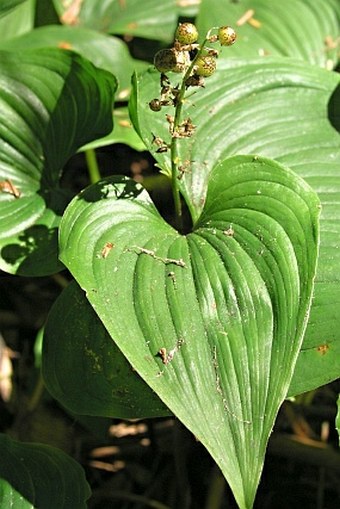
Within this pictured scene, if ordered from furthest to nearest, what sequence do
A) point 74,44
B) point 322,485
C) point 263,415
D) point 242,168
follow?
point 74,44 < point 322,485 < point 242,168 < point 263,415

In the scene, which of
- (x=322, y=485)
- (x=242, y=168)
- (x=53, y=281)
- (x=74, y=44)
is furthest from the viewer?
(x=53, y=281)

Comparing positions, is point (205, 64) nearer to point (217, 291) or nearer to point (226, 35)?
point (226, 35)

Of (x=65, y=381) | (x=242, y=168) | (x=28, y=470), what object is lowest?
(x=28, y=470)

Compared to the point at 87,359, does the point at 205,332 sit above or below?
above

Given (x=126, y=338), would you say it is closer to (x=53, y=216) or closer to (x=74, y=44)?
(x=53, y=216)

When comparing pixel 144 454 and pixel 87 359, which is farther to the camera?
pixel 144 454

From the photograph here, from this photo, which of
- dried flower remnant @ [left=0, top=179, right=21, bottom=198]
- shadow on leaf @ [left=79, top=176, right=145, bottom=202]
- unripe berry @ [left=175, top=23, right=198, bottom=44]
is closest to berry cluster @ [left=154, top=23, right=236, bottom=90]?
unripe berry @ [left=175, top=23, right=198, bottom=44]

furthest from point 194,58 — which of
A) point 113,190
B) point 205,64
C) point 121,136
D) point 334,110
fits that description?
point 121,136

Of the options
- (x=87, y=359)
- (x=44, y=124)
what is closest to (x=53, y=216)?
(x=44, y=124)
